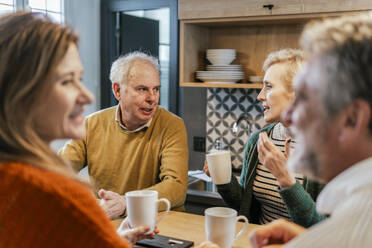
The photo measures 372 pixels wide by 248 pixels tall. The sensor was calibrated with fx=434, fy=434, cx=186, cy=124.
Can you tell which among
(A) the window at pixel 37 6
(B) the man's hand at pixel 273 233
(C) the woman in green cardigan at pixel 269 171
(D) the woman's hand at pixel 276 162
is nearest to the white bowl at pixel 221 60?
(C) the woman in green cardigan at pixel 269 171

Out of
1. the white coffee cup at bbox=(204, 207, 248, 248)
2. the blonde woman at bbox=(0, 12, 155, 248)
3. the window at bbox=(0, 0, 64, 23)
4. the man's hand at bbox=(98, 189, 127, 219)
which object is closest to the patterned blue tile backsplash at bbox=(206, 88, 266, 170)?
the window at bbox=(0, 0, 64, 23)

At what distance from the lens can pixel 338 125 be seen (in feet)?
2.54

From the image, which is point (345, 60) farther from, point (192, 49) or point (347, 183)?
point (192, 49)

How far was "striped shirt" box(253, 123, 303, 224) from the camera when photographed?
6.19 feet

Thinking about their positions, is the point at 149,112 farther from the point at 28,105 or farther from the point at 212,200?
the point at 28,105

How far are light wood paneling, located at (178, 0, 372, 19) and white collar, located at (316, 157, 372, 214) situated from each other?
1.79 meters

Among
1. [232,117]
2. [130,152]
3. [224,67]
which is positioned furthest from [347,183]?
[232,117]

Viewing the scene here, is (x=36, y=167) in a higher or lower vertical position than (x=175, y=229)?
higher

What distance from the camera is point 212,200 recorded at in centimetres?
271

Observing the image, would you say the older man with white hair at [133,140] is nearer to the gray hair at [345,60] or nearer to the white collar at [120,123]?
the white collar at [120,123]

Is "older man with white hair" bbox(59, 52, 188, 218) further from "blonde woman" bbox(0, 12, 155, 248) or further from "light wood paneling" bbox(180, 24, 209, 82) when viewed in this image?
"blonde woman" bbox(0, 12, 155, 248)

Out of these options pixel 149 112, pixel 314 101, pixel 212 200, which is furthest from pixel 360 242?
pixel 212 200

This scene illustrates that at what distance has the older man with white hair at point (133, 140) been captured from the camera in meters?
2.20

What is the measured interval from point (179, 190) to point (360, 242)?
138 centimetres
